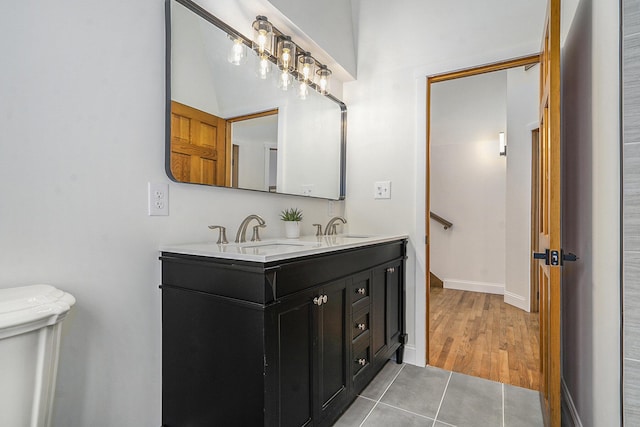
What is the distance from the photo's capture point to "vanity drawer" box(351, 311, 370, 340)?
1.68m

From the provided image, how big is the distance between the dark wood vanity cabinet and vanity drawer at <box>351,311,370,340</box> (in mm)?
32

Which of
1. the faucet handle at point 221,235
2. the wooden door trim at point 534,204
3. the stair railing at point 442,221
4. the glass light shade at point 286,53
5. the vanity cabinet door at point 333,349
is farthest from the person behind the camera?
the stair railing at point 442,221

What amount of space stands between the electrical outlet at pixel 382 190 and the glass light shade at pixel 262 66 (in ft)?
3.55

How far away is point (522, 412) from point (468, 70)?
2.02 meters

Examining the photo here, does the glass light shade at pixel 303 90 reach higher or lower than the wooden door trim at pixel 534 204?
higher

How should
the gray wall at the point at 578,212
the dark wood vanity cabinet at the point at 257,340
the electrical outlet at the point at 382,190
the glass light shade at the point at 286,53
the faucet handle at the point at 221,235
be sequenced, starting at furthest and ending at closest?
1. the electrical outlet at the point at 382,190
2. the glass light shade at the point at 286,53
3. the faucet handle at the point at 221,235
4. the gray wall at the point at 578,212
5. the dark wood vanity cabinet at the point at 257,340

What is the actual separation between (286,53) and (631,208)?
174 cm

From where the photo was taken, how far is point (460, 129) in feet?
14.1

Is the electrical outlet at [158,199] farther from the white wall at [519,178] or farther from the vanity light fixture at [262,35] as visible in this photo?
the white wall at [519,178]

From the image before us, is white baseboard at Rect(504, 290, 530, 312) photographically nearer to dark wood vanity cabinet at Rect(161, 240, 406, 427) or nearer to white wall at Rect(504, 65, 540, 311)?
white wall at Rect(504, 65, 540, 311)

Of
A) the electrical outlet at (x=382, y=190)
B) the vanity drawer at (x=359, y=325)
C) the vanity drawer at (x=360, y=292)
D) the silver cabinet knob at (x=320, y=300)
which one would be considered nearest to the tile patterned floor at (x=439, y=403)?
the vanity drawer at (x=359, y=325)

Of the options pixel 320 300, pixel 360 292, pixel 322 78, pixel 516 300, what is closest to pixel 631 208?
pixel 320 300

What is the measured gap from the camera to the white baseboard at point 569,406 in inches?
58.3

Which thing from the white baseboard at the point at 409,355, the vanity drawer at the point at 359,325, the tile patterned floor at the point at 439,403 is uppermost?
the vanity drawer at the point at 359,325
